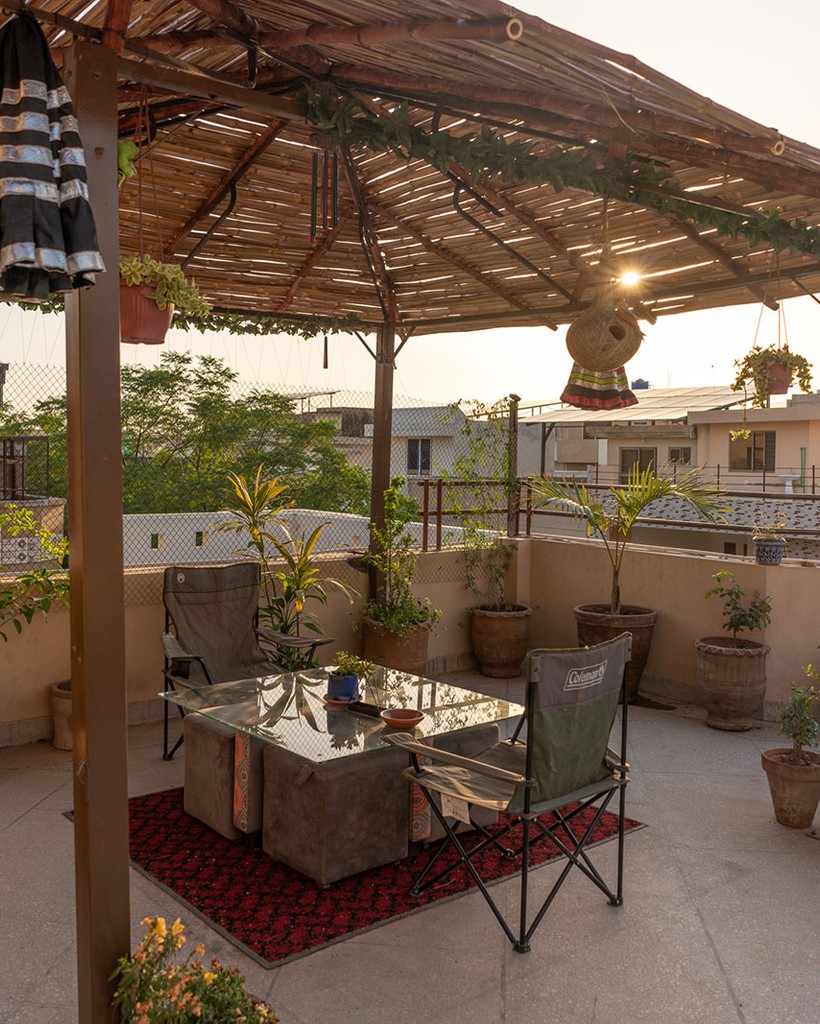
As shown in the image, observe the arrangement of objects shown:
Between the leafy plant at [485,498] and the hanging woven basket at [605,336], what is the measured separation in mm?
3120

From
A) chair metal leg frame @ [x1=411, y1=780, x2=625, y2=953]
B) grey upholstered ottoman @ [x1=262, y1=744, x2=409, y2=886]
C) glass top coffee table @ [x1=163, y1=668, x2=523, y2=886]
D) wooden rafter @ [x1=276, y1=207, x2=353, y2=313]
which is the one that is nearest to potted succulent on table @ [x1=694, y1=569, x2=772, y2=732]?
glass top coffee table @ [x1=163, y1=668, x2=523, y2=886]

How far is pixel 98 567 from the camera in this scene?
2209 mm

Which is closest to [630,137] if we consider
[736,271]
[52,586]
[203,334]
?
[736,271]

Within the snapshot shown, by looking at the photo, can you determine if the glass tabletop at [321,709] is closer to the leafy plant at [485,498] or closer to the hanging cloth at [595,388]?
the hanging cloth at [595,388]

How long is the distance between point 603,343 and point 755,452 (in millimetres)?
16969

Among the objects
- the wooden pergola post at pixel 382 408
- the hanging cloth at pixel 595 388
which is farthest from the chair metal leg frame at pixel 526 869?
the wooden pergola post at pixel 382 408

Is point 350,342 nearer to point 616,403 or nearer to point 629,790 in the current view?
point 616,403

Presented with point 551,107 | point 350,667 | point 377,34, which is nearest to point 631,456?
point 350,667

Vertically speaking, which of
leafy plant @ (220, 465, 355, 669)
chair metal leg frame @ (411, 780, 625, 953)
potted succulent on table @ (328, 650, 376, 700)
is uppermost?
leafy plant @ (220, 465, 355, 669)

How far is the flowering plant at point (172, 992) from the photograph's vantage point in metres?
2.09

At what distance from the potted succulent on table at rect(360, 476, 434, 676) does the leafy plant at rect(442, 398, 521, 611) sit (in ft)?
1.86

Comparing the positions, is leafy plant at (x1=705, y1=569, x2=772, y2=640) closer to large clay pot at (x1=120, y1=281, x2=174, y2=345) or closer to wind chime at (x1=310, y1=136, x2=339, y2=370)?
wind chime at (x1=310, y1=136, x2=339, y2=370)

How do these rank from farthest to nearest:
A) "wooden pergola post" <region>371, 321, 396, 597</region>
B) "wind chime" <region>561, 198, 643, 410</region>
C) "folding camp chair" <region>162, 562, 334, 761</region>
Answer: "wooden pergola post" <region>371, 321, 396, 597</region>
"folding camp chair" <region>162, 562, 334, 761</region>
"wind chime" <region>561, 198, 643, 410</region>

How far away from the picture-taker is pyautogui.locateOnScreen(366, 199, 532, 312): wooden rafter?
565 centimetres
